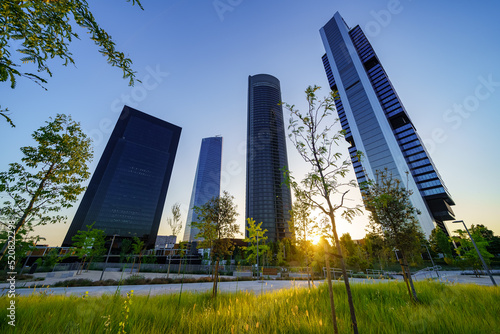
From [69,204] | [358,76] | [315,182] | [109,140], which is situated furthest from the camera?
[109,140]

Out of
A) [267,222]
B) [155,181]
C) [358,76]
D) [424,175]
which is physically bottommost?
[267,222]

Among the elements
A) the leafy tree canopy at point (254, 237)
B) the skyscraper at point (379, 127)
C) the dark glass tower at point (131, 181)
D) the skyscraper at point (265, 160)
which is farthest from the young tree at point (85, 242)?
the skyscraper at point (379, 127)

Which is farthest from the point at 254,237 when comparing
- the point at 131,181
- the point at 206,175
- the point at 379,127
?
the point at 206,175

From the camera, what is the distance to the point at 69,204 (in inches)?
373

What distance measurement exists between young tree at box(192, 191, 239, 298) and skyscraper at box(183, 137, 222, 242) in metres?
136

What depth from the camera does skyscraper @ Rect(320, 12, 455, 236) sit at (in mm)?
59906

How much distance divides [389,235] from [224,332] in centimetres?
949

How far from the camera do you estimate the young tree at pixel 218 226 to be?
9.17m

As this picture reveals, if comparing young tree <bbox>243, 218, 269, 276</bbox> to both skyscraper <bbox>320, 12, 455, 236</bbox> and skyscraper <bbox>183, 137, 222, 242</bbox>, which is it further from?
skyscraper <bbox>183, 137, 222, 242</bbox>

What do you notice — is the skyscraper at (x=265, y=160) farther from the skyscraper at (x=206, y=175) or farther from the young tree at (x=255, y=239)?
the young tree at (x=255, y=239)

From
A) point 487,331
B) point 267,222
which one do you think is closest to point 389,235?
point 487,331

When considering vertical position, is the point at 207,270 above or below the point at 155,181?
below

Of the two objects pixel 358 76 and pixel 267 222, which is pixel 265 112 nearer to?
pixel 358 76

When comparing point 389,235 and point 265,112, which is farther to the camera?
point 265,112
